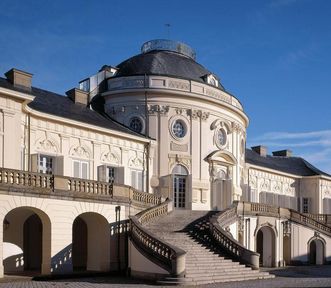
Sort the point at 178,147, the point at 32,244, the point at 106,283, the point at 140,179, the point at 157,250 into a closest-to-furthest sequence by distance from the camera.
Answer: the point at 106,283 < the point at 157,250 < the point at 32,244 < the point at 140,179 < the point at 178,147

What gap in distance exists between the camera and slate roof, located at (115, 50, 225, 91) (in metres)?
33.7

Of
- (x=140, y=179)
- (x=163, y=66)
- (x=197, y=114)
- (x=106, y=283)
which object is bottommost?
(x=106, y=283)

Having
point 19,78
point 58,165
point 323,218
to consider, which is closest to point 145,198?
point 58,165

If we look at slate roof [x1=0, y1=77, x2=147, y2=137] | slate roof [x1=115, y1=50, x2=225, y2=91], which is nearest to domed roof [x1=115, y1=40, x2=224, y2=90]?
slate roof [x1=115, y1=50, x2=225, y2=91]

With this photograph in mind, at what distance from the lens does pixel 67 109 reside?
29.3 m

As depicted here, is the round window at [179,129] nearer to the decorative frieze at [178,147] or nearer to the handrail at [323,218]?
the decorative frieze at [178,147]

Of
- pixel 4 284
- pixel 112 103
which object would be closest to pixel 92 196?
pixel 4 284

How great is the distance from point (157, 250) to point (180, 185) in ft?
43.2

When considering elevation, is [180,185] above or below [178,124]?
below

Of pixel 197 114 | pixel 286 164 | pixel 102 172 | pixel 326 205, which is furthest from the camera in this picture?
pixel 286 164

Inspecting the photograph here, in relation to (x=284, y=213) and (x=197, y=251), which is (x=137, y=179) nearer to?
(x=284, y=213)

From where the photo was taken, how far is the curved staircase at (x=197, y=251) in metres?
19.3

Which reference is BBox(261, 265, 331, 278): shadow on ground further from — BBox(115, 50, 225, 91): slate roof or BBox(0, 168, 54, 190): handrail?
BBox(115, 50, 225, 91): slate roof

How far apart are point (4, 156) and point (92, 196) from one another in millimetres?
4067
